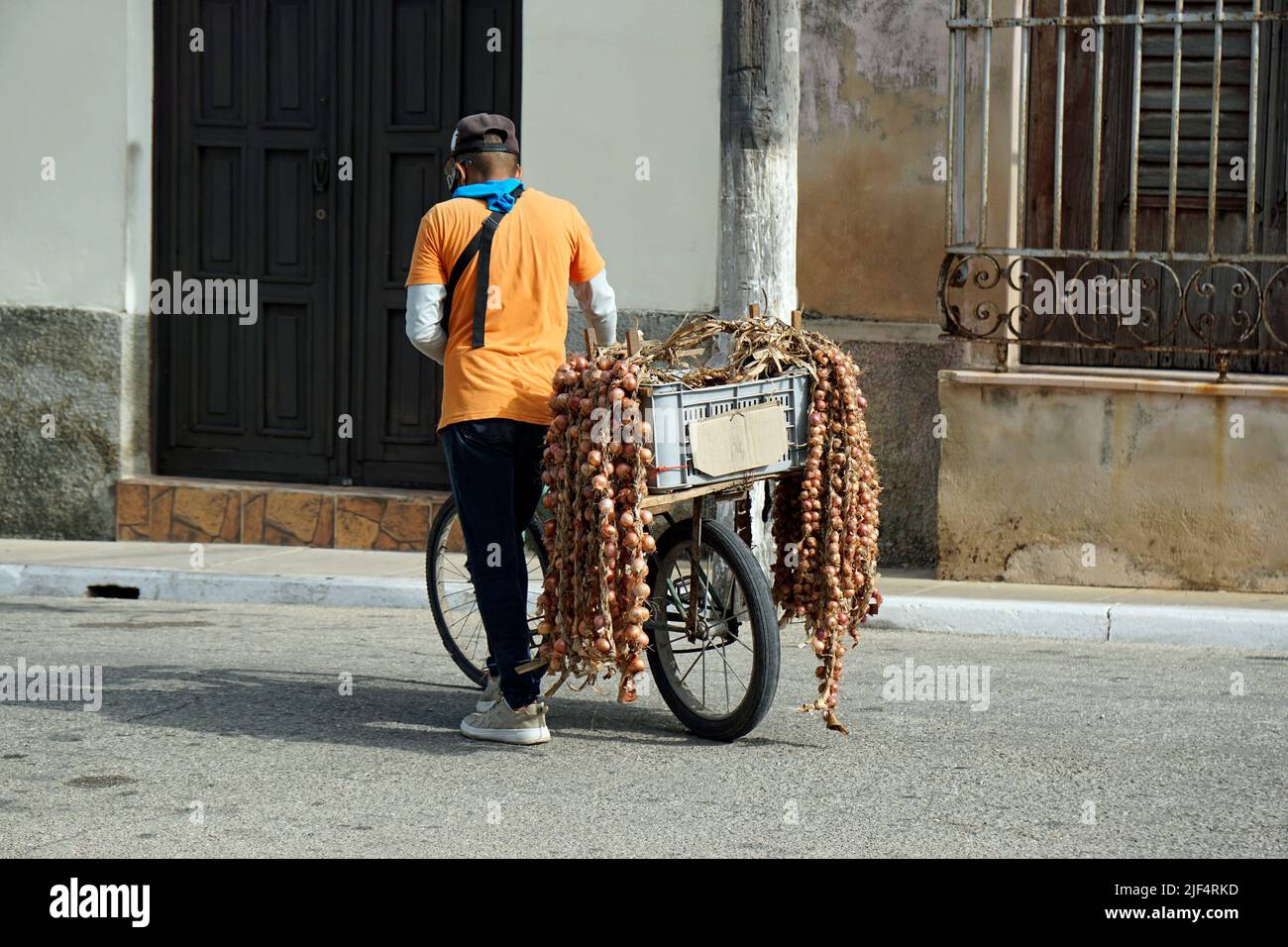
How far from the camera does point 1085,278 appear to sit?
970 cm

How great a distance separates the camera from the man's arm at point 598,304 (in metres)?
6.00

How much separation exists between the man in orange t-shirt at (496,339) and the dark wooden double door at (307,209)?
4.39m

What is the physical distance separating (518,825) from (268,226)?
6255 millimetres

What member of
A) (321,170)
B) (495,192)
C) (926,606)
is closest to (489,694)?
(495,192)

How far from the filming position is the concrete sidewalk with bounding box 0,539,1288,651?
8.02m

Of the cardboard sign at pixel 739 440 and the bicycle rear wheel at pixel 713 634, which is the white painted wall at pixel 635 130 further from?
the cardboard sign at pixel 739 440

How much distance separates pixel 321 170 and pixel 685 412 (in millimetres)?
5328

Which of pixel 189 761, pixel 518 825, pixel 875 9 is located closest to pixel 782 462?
pixel 518 825

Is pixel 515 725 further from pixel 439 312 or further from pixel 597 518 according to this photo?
pixel 439 312

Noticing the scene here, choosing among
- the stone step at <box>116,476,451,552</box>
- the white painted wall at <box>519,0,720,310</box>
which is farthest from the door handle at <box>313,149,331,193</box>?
the stone step at <box>116,476,451,552</box>

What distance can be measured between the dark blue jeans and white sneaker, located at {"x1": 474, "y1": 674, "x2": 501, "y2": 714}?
22cm

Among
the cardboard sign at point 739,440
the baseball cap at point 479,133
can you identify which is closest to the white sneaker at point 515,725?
the cardboard sign at point 739,440

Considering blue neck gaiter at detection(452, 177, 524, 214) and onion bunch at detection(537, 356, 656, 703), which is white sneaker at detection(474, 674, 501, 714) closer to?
onion bunch at detection(537, 356, 656, 703)
